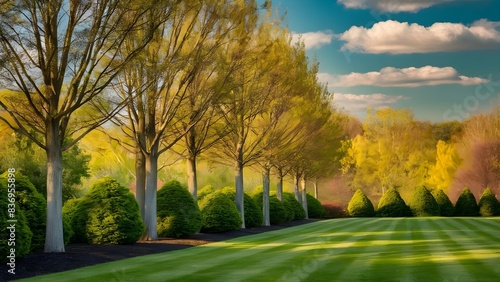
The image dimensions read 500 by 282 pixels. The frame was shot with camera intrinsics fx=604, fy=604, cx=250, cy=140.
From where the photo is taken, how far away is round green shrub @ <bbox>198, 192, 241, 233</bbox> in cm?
2828

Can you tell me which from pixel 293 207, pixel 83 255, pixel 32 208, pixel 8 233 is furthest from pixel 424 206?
pixel 8 233

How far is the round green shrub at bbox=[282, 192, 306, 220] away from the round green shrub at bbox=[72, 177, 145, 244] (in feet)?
80.8

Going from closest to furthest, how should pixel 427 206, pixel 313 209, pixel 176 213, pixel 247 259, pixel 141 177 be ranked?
pixel 247 259, pixel 176 213, pixel 141 177, pixel 427 206, pixel 313 209

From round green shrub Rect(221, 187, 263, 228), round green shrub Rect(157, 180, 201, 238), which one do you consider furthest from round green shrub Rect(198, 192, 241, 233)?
round green shrub Rect(221, 187, 263, 228)

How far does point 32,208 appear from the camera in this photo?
57.1 feet

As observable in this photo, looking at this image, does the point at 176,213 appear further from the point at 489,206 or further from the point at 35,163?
the point at 489,206

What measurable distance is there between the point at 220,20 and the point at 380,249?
417 inches

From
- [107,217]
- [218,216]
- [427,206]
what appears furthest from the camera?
[427,206]

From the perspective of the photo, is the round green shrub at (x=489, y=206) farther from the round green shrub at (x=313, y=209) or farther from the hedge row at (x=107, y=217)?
the hedge row at (x=107, y=217)

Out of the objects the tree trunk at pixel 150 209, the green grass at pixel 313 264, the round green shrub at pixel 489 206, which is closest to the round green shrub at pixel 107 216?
the tree trunk at pixel 150 209

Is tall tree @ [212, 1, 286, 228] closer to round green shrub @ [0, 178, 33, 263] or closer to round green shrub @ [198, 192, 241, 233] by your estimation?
round green shrub @ [198, 192, 241, 233]

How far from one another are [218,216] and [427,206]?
96.4ft

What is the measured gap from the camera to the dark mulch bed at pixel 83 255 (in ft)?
45.5

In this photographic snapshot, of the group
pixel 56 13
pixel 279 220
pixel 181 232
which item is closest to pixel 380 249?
pixel 181 232
